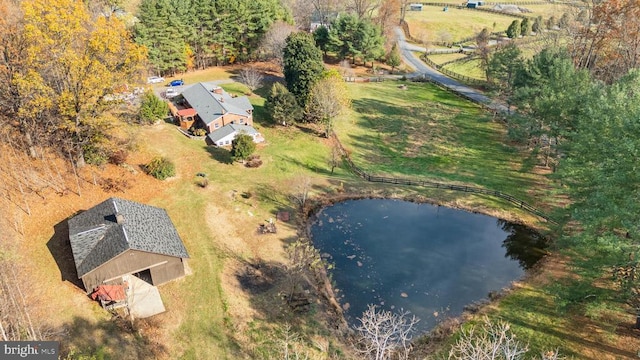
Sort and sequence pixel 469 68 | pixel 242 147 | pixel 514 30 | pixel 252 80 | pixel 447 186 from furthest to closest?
pixel 514 30
pixel 469 68
pixel 252 80
pixel 447 186
pixel 242 147

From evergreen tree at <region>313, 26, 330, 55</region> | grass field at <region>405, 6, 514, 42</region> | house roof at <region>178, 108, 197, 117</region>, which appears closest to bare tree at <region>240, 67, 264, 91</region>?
house roof at <region>178, 108, 197, 117</region>

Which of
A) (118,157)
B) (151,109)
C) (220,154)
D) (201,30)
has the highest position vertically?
(201,30)

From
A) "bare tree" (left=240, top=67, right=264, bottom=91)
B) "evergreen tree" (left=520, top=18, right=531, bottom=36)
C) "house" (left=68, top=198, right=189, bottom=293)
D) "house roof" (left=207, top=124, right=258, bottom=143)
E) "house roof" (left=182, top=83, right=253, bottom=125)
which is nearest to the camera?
"house" (left=68, top=198, right=189, bottom=293)

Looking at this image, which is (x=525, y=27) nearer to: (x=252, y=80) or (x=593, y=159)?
(x=252, y=80)

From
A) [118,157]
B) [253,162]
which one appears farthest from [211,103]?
[118,157]

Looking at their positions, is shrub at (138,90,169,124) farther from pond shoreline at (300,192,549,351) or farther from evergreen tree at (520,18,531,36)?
evergreen tree at (520,18,531,36)

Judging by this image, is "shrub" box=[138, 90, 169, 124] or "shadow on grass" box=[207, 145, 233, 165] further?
"shrub" box=[138, 90, 169, 124]

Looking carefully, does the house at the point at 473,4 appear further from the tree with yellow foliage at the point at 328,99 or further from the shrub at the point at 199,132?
the shrub at the point at 199,132
